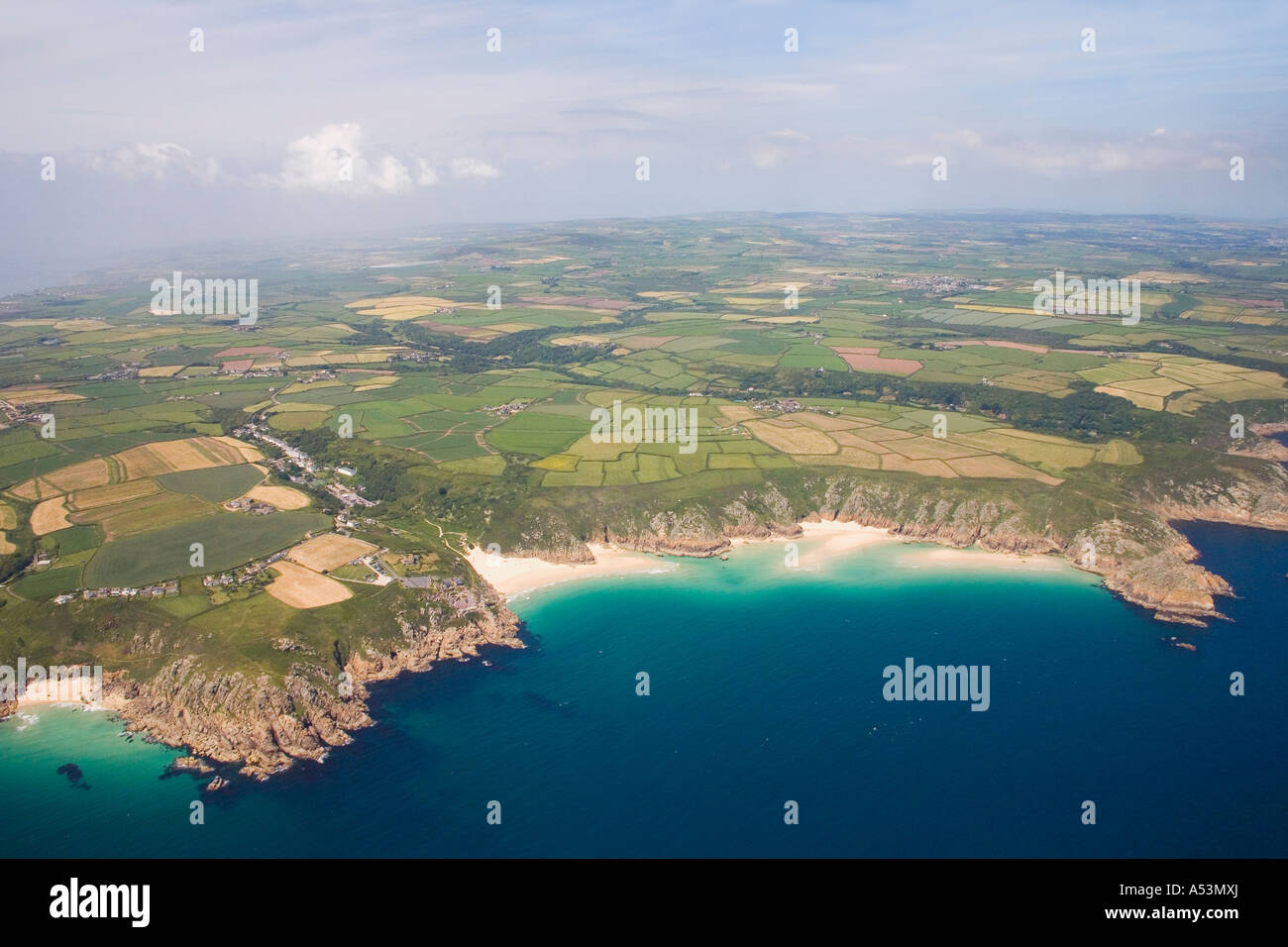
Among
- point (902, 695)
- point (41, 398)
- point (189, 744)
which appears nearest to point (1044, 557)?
point (902, 695)

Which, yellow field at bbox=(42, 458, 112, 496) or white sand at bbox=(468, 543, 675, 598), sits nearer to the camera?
white sand at bbox=(468, 543, 675, 598)

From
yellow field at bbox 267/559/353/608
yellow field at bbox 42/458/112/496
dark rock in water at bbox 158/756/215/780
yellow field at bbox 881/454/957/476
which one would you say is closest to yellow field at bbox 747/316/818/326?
yellow field at bbox 881/454/957/476

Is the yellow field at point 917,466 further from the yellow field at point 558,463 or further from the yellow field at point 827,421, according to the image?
the yellow field at point 558,463

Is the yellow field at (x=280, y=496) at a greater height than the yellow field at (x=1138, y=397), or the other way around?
the yellow field at (x=1138, y=397)

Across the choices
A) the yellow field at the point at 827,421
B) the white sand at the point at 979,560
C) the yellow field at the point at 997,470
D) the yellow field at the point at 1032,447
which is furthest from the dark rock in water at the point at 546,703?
the yellow field at the point at 1032,447

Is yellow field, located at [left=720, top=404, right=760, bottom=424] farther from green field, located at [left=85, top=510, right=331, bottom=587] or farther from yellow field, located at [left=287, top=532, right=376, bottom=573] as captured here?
green field, located at [left=85, top=510, right=331, bottom=587]

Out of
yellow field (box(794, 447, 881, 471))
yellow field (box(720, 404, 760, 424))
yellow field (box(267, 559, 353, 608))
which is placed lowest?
yellow field (box(267, 559, 353, 608))

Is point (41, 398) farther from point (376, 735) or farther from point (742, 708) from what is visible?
point (742, 708)

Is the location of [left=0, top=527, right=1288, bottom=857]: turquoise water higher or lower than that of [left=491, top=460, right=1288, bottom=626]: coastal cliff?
lower
